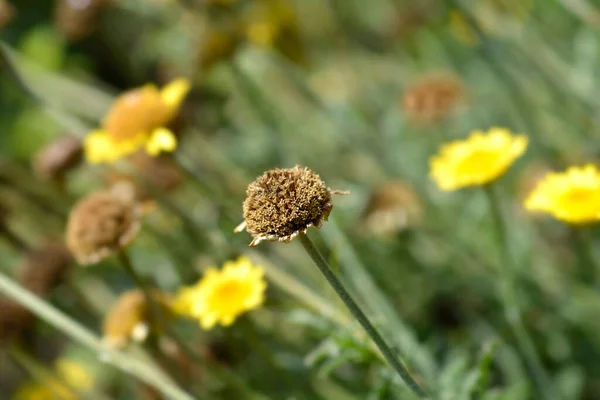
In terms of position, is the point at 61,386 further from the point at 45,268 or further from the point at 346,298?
the point at 346,298

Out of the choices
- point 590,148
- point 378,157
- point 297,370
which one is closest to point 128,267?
point 297,370

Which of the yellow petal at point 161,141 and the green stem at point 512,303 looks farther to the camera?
the yellow petal at point 161,141

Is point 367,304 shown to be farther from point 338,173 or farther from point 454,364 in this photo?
point 338,173

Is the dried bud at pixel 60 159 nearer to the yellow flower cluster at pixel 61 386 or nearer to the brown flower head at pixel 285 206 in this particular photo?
the yellow flower cluster at pixel 61 386

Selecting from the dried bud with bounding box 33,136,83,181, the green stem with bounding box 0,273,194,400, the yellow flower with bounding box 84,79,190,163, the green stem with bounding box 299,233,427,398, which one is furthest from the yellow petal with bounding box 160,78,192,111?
the green stem with bounding box 299,233,427,398

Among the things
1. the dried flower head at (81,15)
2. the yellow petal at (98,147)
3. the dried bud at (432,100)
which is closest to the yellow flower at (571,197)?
the dried bud at (432,100)

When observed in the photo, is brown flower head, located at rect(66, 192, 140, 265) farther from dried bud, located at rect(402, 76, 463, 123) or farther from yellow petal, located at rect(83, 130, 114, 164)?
dried bud, located at rect(402, 76, 463, 123)

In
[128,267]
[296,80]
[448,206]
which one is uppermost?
[296,80]
